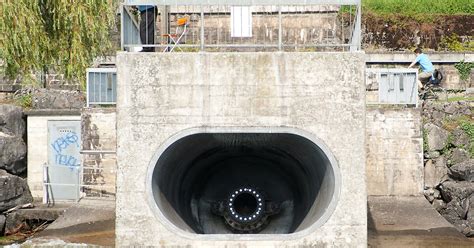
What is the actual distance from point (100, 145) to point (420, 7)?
42.8 ft

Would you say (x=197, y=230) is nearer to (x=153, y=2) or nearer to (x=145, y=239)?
(x=145, y=239)

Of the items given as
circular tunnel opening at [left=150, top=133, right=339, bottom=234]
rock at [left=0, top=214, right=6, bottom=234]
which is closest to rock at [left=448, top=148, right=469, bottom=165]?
circular tunnel opening at [left=150, top=133, right=339, bottom=234]

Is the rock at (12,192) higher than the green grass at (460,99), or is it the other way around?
the green grass at (460,99)

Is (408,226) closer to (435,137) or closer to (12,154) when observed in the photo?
(435,137)

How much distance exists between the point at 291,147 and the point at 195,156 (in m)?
1.84

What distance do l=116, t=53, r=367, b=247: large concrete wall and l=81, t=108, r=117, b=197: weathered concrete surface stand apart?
5.80 m

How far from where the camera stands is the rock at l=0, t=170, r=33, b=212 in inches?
824

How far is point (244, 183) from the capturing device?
62.2 ft

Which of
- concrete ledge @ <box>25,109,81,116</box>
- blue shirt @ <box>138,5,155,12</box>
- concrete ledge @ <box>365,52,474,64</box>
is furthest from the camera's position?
concrete ledge @ <box>365,52,474,64</box>

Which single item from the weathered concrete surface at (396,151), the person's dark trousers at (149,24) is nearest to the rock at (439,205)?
the weathered concrete surface at (396,151)

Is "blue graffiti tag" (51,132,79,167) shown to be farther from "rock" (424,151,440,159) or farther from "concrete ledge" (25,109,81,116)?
"rock" (424,151,440,159)

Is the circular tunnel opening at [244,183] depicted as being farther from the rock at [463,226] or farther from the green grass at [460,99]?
the green grass at [460,99]

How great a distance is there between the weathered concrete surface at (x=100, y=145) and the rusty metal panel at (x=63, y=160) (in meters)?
1.61

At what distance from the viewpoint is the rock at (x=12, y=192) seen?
68.6ft
